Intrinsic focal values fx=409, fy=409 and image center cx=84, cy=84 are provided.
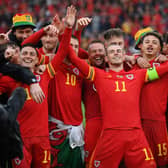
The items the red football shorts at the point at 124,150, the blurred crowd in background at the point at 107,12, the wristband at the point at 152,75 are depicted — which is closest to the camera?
the red football shorts at the point at 124,150

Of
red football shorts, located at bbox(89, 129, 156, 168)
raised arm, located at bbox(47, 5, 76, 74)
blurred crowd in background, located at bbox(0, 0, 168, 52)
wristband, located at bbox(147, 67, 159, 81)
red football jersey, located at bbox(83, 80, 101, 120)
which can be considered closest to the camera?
red football shorts, located at bbox(89, 129, 156, 168)

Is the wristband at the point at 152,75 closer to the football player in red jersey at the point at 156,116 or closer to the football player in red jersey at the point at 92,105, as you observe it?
the football player in red jersey at the point at 156,116

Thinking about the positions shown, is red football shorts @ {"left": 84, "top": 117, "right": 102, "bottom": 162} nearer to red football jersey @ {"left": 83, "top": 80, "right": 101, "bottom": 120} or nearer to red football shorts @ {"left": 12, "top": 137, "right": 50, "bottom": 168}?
red football jersey @ {"left": 83, "top": 80, "right": 101, "bottom": 120}

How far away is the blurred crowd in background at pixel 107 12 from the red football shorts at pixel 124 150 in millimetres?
12377

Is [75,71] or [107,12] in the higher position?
[107,12]

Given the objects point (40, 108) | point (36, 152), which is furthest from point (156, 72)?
point (36, 152)

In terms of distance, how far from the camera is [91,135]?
19.4ft

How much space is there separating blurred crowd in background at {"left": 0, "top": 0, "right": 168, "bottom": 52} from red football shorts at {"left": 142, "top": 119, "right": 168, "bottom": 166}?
1194 cm

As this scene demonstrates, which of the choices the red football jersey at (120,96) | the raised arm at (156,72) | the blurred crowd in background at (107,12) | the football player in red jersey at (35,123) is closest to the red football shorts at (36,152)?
the football player in red jersey at (35,123)

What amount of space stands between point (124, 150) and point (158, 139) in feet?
2.21

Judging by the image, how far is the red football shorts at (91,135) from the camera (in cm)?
589

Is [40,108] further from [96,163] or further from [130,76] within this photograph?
[130,76]

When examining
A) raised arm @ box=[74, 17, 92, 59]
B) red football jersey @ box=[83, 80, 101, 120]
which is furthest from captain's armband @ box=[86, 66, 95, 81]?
raised arm @ box=[74, 17, 92, 59]

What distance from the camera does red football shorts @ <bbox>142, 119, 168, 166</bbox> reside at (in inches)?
225
